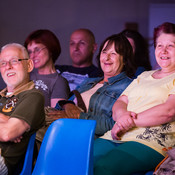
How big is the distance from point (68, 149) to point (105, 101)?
811mm

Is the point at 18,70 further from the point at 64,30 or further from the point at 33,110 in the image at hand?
the point at 64,30

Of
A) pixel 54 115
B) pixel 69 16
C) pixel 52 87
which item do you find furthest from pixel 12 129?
pixel 69 16

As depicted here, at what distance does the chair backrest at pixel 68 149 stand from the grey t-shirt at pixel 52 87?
1262mm

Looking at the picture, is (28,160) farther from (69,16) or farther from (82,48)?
(69,16)

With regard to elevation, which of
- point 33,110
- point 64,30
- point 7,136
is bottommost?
point 7,136

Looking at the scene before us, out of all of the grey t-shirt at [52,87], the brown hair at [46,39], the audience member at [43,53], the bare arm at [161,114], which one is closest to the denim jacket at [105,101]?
the bare arm at [161,114]

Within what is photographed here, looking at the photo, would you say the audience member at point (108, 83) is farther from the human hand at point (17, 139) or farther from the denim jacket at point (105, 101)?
the human hand at point (17, 139)

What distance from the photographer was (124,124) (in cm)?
175

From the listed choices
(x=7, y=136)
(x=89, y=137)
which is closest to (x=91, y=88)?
(x=7, y=136)

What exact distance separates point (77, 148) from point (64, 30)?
11.4 feet

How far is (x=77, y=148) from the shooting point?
54.9 inches

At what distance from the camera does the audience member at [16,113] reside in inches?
65.8

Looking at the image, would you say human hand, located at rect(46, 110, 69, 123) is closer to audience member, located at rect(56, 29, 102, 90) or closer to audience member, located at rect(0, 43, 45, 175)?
audience member, located at rect(0, 43, 45, 175)

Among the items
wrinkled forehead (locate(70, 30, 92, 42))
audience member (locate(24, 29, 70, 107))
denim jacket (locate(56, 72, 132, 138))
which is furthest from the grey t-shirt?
wrinkled forehead (locate(70, 30, 92, 42))
